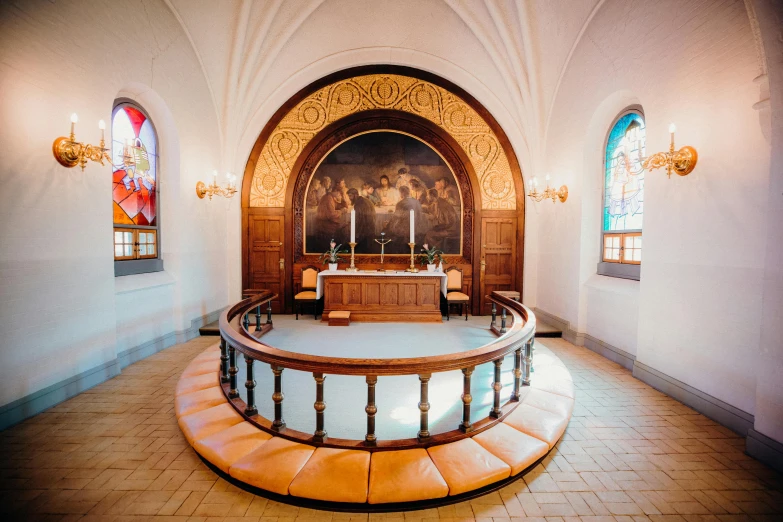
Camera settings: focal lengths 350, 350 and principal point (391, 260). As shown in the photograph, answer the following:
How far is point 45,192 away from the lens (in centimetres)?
368

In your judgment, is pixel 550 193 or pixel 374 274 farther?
pixel 374 274

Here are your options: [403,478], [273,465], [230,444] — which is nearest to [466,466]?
[403,478]

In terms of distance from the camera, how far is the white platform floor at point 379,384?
3.29 meters

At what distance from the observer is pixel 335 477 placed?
90.2 inches

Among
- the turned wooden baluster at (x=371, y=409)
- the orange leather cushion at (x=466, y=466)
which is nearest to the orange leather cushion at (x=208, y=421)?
the turned wooden baluster at (x=371, y=409)

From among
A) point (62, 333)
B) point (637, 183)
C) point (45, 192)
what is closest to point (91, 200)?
point (45, 192)

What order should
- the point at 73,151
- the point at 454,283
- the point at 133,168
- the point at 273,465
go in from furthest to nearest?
the point at 454,283 < the point at 133,168 < the point at 73,151 < the point at 273,465

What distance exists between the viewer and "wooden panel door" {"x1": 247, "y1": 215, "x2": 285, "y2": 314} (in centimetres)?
844

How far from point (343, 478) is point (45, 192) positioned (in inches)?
165

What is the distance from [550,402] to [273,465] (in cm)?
257

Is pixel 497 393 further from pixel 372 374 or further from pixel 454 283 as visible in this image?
pixel 454 283

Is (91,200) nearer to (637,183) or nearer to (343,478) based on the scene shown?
(343,478)

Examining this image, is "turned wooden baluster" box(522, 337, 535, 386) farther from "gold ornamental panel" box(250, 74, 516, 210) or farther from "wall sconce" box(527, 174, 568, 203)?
"gold ornamental panel" box(250, 74, 516, 210)

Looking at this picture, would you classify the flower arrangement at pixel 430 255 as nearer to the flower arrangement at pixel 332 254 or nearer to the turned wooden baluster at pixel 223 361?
the flower arrangement at pixel 332 254
